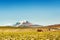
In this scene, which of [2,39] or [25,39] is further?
[2,39]

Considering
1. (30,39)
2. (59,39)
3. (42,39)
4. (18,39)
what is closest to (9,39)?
(18,39)

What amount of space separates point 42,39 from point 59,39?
1.50 m

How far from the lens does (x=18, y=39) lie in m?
16.4

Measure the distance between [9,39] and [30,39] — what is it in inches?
74.0

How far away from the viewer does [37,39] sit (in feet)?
53.6

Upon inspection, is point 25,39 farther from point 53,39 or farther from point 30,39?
point 53,39

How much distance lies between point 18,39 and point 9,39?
81 centimetres

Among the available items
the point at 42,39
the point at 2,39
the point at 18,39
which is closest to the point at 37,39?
the point at 42,39

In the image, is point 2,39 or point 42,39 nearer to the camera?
point 42,39

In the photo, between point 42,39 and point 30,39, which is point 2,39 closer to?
point 30,39

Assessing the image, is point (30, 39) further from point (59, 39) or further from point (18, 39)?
point (59, 39)

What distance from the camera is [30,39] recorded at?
53.3 ft

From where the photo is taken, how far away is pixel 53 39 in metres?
16.3

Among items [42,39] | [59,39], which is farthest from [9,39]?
[59,39]
